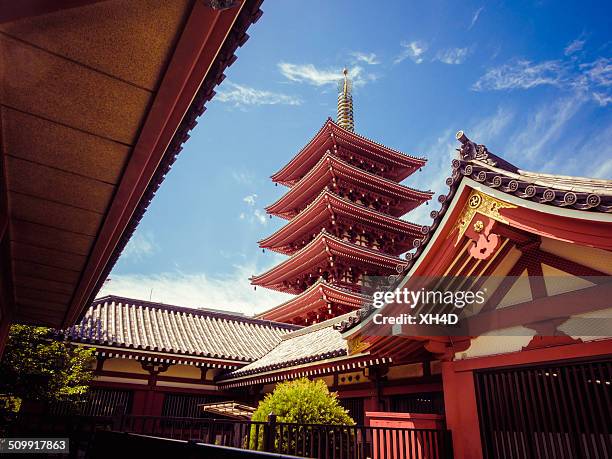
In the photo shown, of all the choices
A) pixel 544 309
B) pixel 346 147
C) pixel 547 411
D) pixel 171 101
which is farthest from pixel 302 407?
pixel 346 147

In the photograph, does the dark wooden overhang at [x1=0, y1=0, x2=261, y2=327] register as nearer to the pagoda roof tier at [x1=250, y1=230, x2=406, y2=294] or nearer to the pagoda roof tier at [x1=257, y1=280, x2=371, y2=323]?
the pagoda roof tier at [x1=257, y1=280, x2=371, y2=323]

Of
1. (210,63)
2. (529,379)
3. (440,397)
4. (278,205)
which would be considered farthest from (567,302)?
(278,205)

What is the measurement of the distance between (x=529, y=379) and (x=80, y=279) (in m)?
6.69

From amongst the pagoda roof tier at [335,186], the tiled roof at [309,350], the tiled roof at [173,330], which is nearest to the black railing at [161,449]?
the tiled roof at [309,350]

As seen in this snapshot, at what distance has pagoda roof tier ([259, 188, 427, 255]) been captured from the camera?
18.3 m

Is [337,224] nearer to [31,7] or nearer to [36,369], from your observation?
[36,369]

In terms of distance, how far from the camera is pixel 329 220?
63.7 feet

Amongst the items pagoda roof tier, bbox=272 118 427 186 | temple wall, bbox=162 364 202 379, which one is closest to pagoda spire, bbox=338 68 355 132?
pagoda roof tier, bbox=272 118 427 186

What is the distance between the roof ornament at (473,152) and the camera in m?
5.05

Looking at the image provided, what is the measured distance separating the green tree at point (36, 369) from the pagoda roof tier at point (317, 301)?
9005 millimetres

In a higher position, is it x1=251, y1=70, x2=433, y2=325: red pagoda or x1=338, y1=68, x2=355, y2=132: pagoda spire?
x1=338, y1=68, x2=355, y2=132: pagoda spire

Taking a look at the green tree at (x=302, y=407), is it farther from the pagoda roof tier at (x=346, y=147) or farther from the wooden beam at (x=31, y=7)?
the pagoda roof tier at (x=346, y=147)

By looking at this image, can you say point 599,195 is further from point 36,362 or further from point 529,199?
point 36,362

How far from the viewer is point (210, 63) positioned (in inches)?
100
